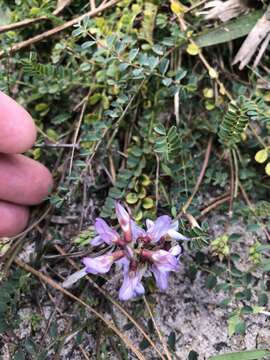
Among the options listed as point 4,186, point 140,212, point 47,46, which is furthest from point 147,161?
point 47,46

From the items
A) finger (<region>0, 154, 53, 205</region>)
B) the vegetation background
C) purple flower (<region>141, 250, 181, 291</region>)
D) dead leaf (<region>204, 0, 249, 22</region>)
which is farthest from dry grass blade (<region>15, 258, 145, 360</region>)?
dead leaf (<region>204, 0, 249, 22</region>)

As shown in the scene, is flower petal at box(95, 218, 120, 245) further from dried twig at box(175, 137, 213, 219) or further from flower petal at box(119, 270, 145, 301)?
dried twig at box(175, 137, 213, 219)

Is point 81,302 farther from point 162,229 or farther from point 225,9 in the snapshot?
point 225,9

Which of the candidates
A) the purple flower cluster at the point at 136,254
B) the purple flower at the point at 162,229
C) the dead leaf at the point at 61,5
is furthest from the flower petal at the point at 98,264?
the dead leaf at the point at 61,5

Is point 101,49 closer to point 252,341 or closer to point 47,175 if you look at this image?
point 47,175

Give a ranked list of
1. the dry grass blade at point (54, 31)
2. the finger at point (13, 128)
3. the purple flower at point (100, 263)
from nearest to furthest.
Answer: the purple flower at point (100, 263) < the finger at point (13, 128) < the dry grass blade at point (54, 31)

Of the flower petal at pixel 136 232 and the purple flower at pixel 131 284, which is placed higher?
the flower petal at pixel 136 232

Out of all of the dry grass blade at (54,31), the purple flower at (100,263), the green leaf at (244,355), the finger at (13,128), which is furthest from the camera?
the dry grass blade at (54,31)

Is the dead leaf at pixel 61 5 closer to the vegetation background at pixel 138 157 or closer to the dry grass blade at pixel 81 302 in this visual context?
the vegetation background at pixel 138 157
